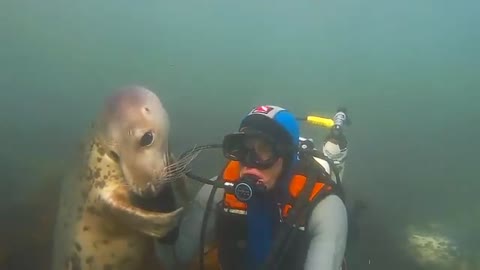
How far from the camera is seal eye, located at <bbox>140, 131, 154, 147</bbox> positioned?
317 cm

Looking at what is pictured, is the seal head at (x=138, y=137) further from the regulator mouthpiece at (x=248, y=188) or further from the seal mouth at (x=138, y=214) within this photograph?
the regulator mouthpiece at (x=248, y=188)

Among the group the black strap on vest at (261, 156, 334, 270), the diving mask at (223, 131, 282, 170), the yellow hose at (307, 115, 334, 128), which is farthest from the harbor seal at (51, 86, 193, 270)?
the yellow hose at (307, 115, 334, 128)

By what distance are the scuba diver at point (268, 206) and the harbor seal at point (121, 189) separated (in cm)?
37

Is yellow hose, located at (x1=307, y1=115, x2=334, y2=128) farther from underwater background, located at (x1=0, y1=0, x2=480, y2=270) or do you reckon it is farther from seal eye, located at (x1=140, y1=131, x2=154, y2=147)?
seal eye, located at (x1=140, y1=131, x2=154, y2=147)

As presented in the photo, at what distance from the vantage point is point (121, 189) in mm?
3301

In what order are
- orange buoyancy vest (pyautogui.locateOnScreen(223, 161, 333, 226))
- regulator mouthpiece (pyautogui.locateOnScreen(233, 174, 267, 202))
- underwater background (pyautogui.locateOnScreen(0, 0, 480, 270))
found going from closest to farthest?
1. regulator mouthpiece (pyautogui.locateOnScreen(233, 174, 267, 202))
2. orange buoyancy vest (pyautogui.locateOnScreen(223, 161, 333, 226))
3. underwater background (pyautogui.locateOnScreen(0, 0, 480, 270))

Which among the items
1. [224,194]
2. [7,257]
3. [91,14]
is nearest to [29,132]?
[7,257]

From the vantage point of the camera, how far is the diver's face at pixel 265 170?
3.55 metres

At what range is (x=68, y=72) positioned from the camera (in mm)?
34562

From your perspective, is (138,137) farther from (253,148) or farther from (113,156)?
(253,148)

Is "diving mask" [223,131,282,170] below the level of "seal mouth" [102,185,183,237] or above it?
above

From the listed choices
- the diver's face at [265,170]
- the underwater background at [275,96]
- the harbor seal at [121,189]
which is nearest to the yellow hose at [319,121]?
the underwater background at [275,96]

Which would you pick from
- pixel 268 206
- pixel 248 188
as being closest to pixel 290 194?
pixel 268 206

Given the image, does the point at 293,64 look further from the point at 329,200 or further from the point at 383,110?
the point at 329,200
